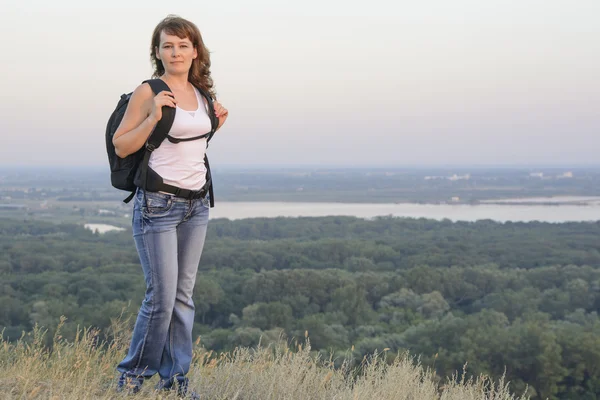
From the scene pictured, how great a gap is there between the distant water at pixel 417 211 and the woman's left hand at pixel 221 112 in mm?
66394

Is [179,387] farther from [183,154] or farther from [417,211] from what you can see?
[417,211]

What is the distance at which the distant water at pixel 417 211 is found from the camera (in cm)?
7088

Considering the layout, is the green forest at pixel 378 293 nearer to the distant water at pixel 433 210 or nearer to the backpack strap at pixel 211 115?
the backpack strap at pixel 211 115

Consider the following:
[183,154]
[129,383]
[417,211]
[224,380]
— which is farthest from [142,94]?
[417,211]

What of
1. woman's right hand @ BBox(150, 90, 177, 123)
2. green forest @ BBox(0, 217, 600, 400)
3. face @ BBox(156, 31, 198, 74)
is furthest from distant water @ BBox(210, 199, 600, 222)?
woman's right hand @ BBox(150, 90, 177, 123)

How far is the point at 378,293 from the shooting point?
32625 millimetres

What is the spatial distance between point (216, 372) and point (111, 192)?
103299mm

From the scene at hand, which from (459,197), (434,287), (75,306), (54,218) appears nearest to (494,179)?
(459,197)

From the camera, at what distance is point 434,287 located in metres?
32.8

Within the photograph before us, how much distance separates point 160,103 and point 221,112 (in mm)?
346

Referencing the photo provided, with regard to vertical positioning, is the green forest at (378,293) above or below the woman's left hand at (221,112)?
below

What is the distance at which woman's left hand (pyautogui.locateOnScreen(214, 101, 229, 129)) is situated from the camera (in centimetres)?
259

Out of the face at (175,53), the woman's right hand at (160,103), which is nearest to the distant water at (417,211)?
the face at (175,53)

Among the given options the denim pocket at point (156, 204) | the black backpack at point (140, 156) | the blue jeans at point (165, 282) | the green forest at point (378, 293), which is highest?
the black backpack at point (140, 156)
